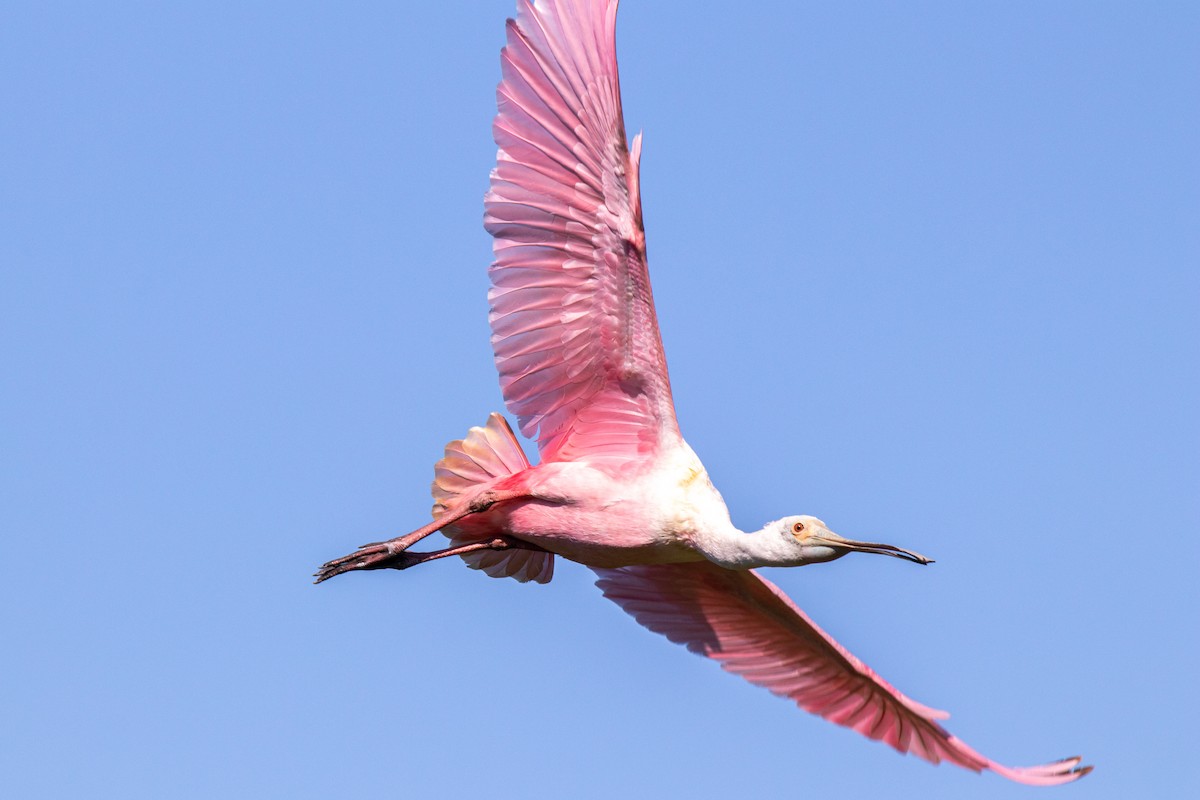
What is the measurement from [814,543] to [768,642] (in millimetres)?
2686

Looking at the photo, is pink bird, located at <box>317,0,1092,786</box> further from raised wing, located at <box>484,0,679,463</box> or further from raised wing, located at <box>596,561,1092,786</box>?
raised wing, located at <box>596,561,1092,786</box>

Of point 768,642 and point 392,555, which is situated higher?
point 392,555

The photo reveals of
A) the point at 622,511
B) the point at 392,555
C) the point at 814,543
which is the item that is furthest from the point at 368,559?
the point at 814,543

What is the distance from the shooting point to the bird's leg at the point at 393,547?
55.2ft

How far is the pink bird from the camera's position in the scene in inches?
619

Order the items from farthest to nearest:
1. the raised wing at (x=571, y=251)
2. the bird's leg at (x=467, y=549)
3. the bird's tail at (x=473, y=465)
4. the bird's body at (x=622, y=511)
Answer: the bird's tail at (x=473, y=465) → the bird's leg at (x=467, y=549) → the bird's body at (x=622, y=511) → the raised wing at (x=571, y=251)

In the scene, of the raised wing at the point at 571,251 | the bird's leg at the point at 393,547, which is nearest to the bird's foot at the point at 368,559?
the bird's leg at the point at 393,547

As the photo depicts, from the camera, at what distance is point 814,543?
1658 centimetres

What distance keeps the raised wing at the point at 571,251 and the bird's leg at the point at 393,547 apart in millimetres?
735

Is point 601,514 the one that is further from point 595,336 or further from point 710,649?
point 710,649

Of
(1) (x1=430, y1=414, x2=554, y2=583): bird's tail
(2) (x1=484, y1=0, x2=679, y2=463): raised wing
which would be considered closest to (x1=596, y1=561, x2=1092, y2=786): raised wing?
(1) (x1=430, y1=414, x2=554, y2=583): bird's tail

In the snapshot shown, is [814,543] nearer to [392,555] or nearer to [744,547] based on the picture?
[744,547]

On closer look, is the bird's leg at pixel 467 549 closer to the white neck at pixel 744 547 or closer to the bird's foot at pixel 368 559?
the bird's foot at pixel 368 559

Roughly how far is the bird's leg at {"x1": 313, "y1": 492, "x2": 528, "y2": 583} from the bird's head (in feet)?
7.31
